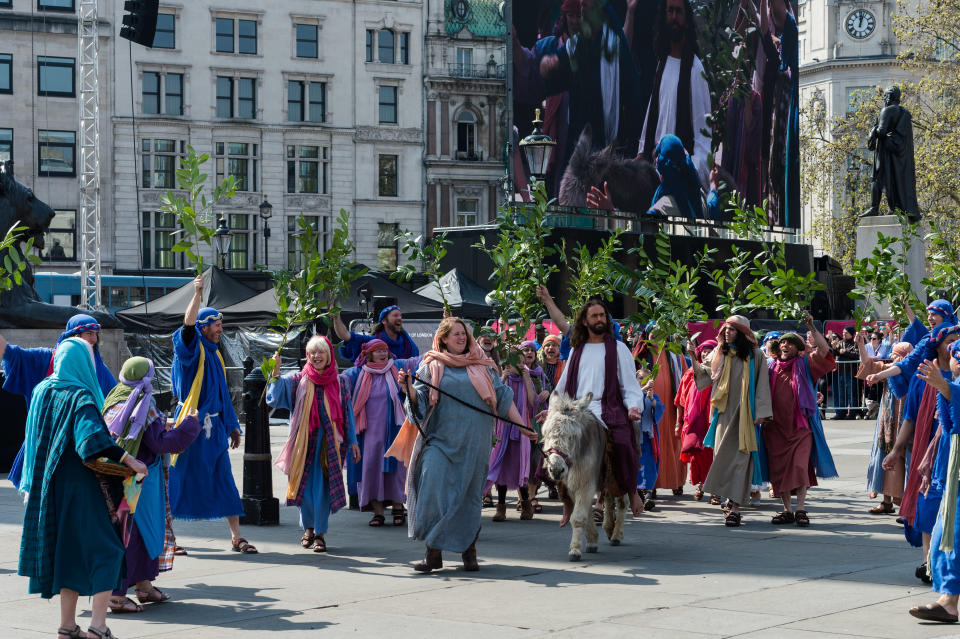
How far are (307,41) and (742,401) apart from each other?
48.7 metres

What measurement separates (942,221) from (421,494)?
4097cm

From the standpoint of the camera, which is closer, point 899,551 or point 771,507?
point 899,551

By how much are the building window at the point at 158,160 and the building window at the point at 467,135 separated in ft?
41.2

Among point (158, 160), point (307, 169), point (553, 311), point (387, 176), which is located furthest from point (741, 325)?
point (387, 176)

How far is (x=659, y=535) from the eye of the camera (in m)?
11.3

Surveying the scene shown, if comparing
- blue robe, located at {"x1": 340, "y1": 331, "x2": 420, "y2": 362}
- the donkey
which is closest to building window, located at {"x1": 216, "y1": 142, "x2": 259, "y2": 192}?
blue robe, located at {"x1": 340, "y1": 331, "x2": 420, "y2": 362}

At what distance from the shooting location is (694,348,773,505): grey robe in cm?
1195

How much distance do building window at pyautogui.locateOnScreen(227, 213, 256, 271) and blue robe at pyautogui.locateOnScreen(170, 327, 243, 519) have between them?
154 feet

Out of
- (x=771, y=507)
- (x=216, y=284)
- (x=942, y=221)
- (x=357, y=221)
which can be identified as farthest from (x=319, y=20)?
(x=771, y=507)

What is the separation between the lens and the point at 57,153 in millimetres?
53812

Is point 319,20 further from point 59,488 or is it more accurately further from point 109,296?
point 59,488

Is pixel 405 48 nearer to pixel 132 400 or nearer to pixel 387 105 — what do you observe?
pixel 387 105

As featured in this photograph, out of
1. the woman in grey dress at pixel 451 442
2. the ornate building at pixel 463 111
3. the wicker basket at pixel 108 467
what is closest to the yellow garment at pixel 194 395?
the woman in grey dress at pixel 451 442

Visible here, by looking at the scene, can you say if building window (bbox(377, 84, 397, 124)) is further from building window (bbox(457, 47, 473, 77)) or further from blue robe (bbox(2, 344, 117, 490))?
blue robe (bbox(2, 344, 117, 490))
